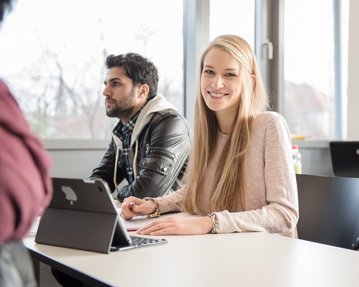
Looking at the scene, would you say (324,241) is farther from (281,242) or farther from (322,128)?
(322,128)

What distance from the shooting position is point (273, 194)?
1630 mm

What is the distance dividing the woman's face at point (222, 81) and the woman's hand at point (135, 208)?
0.41 meters

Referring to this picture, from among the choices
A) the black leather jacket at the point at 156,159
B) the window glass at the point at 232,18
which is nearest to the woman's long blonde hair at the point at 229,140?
the black leather jacket at the point at 156,159

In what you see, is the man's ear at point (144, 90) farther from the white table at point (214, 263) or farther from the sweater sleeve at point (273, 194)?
the white table at point (214, 263)

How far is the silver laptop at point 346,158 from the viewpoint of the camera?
3.02 meters

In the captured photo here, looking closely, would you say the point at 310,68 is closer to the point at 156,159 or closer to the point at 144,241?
the point at 156,159

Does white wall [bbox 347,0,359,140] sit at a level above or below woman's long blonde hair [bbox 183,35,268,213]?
above

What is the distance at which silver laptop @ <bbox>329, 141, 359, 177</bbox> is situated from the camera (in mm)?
3021

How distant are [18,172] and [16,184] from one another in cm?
1

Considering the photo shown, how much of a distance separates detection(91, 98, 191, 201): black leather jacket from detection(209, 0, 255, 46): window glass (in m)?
1.07

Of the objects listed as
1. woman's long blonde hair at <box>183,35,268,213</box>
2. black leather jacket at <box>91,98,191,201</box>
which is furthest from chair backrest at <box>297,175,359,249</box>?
black leather jacket at <box>91,98,191,201</box>

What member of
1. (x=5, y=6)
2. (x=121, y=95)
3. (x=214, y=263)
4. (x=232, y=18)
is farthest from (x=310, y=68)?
(x=5, y=6)

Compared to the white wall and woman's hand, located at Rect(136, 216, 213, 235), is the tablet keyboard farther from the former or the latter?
the white wall

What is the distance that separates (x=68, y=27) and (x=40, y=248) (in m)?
1.69
